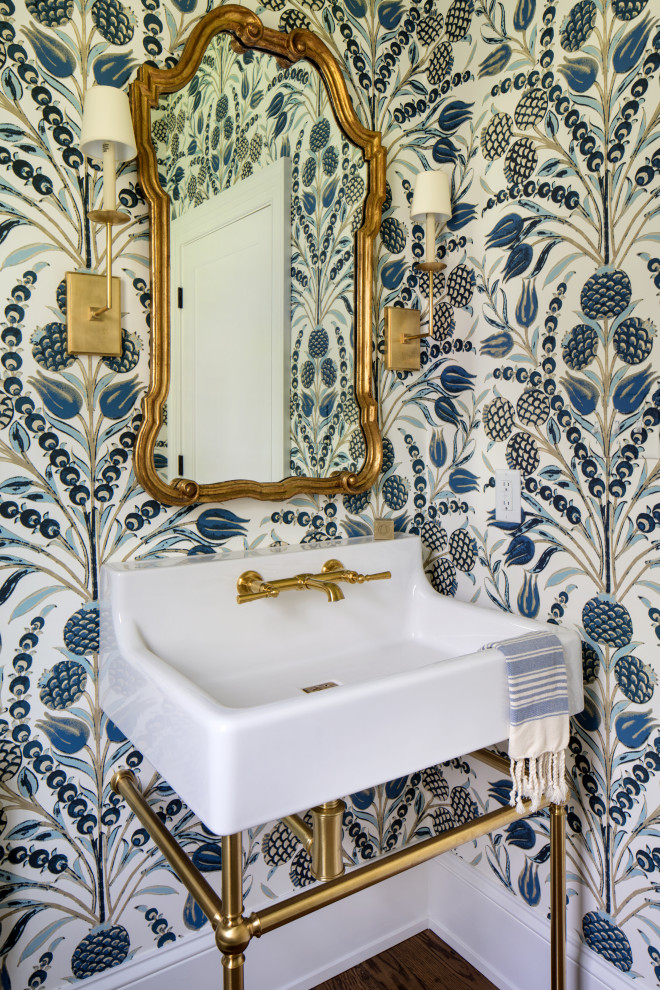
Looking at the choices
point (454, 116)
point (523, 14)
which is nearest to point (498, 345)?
point (454, 116)

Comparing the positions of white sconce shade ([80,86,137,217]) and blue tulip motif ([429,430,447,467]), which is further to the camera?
blue tulip motif ([429,430,447,467])

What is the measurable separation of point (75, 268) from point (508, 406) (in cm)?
94

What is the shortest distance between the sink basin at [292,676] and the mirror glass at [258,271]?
0.24 m

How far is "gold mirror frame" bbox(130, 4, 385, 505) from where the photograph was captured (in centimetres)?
124

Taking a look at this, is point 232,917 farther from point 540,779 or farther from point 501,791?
point 501,791

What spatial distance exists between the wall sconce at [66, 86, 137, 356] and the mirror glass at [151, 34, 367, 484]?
113 mm

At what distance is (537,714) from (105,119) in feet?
4.09

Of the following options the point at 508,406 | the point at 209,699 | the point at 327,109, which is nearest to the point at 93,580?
the point at 209,699

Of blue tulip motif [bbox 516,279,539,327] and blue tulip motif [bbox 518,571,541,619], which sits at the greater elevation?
blue tulip motif [bbox 516,279,539,327]

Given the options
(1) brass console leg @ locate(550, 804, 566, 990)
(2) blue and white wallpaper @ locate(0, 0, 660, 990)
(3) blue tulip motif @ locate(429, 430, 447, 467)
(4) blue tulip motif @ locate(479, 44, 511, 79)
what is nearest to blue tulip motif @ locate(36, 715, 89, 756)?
(2) blue and white wallpaper @ locate(0, 0, 660, 990)

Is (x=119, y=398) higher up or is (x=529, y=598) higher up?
(x=119, y=398)

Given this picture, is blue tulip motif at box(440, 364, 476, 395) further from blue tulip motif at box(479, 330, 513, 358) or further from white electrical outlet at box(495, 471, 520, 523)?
white electrical outlet at box(495, 471, 520, 523)

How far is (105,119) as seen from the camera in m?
1.11

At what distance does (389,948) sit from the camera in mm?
1655
